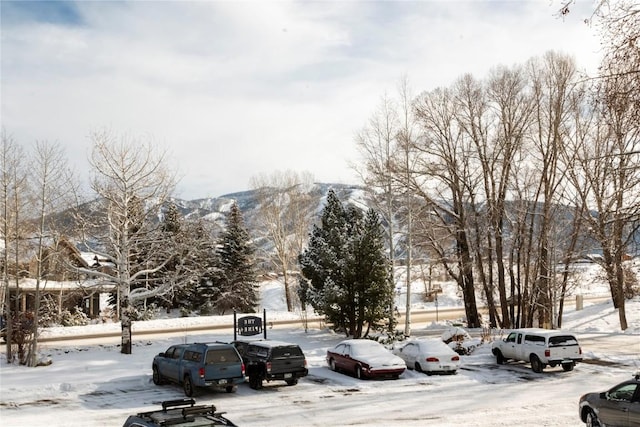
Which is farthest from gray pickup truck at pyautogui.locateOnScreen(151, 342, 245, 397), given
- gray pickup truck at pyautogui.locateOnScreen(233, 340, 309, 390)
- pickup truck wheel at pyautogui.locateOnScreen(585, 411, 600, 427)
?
pickup truck wheel at pyautogui.locateOnScreen(585, 411, 600, 427)

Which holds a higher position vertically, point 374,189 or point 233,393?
point 374,189

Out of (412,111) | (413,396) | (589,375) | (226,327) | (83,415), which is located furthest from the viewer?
(226,327)

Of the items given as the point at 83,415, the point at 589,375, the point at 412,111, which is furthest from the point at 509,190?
the point at 83,415

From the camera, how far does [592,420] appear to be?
1359cm

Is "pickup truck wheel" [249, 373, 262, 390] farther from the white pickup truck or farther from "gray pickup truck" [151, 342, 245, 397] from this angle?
the white pickup truck

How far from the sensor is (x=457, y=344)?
28.5m

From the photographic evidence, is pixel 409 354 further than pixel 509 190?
No

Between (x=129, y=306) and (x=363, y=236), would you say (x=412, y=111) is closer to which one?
(x=363, y=236)

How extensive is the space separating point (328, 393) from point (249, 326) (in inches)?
349

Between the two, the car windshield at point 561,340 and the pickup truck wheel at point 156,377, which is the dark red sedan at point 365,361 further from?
the pickup truck wheel at point 156,377

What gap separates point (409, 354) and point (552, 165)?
18450 millimetres

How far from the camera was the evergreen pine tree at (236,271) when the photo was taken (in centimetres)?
5716

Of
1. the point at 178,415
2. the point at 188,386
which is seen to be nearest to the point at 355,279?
the point at 188,386

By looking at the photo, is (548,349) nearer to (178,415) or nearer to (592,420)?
(592,420)
